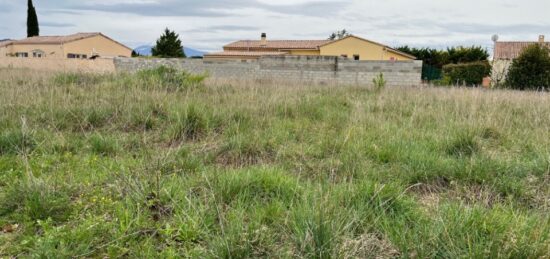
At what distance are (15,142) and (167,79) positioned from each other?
16.4 feet

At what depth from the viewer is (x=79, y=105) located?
555 centimetres

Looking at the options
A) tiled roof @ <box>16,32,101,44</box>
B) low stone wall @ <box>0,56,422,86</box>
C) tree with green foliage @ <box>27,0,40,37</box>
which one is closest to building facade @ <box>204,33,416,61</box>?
tiled roof @ <box>16,32,101,44</box>

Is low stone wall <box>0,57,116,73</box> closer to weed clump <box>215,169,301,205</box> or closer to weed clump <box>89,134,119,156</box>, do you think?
weed clump <box>89,134,119,156</box>

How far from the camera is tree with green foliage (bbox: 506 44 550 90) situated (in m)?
15.8

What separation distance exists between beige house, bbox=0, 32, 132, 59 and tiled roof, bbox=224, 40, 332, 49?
13.6 meters

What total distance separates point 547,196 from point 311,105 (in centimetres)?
419

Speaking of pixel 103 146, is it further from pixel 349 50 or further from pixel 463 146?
pixel 349 50

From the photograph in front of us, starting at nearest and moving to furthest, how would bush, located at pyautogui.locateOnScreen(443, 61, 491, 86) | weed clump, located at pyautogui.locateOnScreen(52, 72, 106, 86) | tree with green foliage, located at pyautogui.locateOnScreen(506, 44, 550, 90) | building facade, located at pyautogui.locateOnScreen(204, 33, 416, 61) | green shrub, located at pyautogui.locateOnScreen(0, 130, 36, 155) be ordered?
green shrub, located at pyautogui.locateOnScreen(0, 130, 36, 155), weed clump, located at pyautogui.locateOnScreen(52, 72, 106, 86), tree with green foliage, located at pyautogui.locateOnScreen(506, 44, 550, 90), bush, located at pyautogui.locateOnScreen(443, 61, 491, 86), building facade, located at pyautogui.locateOnScreen(204, 33, 416, 61)

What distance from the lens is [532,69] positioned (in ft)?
52.2

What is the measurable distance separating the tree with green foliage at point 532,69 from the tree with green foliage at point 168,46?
32900 mm

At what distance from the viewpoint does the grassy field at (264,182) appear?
1.95m

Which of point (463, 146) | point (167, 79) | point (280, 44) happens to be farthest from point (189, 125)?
point (280, 44)

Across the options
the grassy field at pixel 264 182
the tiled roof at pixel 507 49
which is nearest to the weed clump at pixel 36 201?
the grassy field at pixel 264 182

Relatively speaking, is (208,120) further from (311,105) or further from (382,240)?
(382,240)
